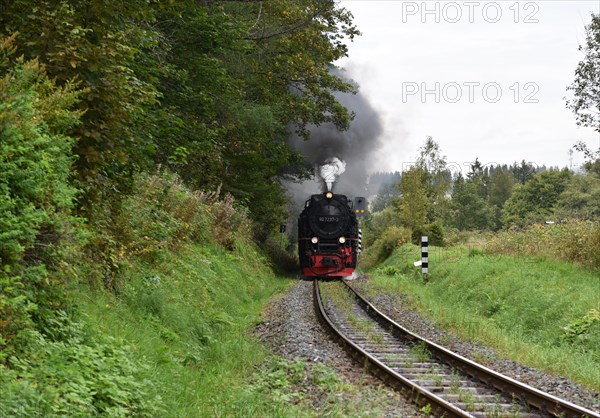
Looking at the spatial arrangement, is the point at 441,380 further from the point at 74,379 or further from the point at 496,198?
the point at 496,198

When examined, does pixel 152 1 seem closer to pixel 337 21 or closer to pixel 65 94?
pixel 65 94

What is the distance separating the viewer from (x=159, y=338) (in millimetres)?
7078

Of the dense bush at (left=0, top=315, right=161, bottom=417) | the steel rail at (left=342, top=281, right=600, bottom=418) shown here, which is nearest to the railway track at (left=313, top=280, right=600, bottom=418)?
the steel rail at (left=342, top=281, right=600, bottom=418)

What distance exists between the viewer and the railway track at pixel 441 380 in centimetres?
577

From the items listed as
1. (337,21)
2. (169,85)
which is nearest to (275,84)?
(337,21)

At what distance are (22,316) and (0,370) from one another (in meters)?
0.70

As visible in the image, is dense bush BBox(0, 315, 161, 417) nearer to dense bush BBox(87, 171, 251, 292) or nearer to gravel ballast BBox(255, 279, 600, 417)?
dense bush BBox(87, 171, 251, 292)

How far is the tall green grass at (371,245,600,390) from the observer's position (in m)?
8.88

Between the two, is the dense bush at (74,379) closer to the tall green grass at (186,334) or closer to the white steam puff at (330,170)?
the tall green grass at (186,334)

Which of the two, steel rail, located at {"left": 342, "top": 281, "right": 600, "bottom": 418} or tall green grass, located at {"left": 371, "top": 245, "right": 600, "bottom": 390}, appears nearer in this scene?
steel rail, located at {"left": 342, "top": 281, "right": 600, "bottom": 418}

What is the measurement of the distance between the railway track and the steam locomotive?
12.3 m

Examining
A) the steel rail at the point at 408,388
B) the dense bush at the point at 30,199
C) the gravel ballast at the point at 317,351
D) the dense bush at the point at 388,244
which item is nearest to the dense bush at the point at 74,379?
the dense bush at the point at 30,199

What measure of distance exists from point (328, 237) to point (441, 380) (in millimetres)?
17112

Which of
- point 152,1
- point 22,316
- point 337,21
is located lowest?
point 22,316
